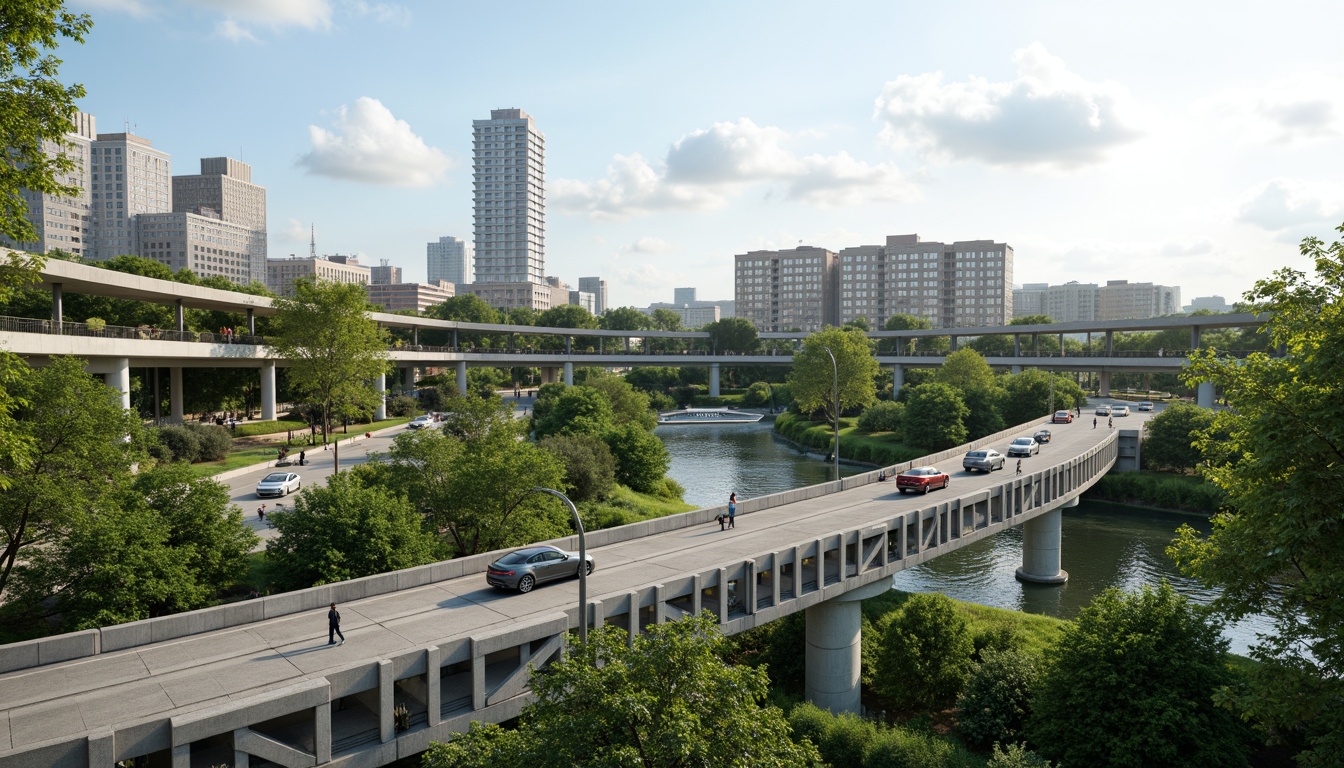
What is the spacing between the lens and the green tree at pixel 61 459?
21.9 m

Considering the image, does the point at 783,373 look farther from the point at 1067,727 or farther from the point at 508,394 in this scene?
the point at 1067,727

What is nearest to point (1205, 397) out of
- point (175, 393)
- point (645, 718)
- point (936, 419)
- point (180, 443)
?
point (936, 419)

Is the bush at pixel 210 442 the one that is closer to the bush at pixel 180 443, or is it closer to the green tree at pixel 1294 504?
the bush at pixel 180 443

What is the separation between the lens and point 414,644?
18.7 m

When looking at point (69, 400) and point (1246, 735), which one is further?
point (69, 400)

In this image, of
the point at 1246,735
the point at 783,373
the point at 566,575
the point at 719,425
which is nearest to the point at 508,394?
the point at 719,425

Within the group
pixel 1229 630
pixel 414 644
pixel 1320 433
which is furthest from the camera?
pixel 1229 630

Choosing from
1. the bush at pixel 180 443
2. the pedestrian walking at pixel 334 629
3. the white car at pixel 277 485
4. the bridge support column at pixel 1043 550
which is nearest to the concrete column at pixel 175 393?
the bush at pixel 180 443

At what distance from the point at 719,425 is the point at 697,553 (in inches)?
3561

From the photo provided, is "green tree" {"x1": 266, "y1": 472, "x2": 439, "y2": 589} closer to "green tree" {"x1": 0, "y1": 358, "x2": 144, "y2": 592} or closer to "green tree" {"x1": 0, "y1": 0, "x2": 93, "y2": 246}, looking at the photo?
"green tree" {"x1": 0, "y1": 358, "x2": 144, "y2": 592}

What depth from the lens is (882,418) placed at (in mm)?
86500

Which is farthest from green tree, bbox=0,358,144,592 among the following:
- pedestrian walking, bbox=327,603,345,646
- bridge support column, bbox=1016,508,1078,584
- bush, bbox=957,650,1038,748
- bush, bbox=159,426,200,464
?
bridge support column, bbox=1016,508,1078,584

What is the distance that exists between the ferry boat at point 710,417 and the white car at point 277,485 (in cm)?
7976

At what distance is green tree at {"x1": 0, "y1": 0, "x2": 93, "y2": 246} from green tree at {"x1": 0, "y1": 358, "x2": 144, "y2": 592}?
799 cm
